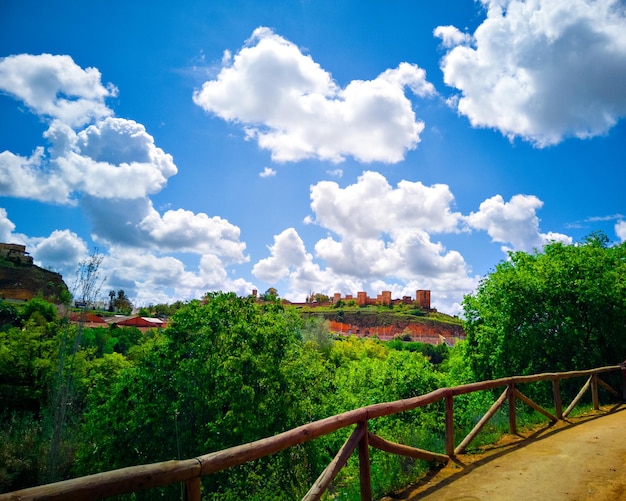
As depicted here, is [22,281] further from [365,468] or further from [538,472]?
[538,472]

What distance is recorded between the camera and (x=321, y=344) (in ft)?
184

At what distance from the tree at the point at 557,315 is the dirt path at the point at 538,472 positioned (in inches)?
328

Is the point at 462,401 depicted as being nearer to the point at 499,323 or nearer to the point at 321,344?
the point at 499,323

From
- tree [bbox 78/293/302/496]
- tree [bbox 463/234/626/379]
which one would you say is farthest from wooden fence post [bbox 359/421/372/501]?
tree [bbox 463/234/626/379]

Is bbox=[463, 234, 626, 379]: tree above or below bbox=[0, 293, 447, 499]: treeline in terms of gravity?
above

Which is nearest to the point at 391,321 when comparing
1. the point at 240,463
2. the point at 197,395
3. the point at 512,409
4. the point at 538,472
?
the point at 197,395

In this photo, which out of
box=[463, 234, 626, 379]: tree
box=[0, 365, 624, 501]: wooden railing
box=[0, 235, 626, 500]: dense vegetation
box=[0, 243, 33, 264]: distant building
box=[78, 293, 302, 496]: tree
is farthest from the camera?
box=[0, 243, 33, 264]: distant building

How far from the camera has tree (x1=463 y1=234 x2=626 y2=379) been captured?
15859mm

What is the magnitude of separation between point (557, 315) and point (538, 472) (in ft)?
40.4

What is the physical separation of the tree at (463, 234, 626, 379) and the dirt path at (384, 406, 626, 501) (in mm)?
8337

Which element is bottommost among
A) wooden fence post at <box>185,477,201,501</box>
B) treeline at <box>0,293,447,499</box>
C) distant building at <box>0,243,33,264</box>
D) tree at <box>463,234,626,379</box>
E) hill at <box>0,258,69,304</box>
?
treeline at <box>0,293,447,499</box>

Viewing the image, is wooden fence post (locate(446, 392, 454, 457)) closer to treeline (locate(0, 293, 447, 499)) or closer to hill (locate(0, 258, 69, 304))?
treeline (locate(0, 293, 447, 499))

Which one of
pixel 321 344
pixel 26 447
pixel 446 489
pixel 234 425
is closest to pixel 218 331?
pixel 234 425

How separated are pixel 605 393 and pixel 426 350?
79.0m
